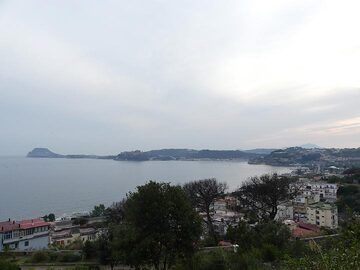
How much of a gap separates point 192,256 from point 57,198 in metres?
51.4

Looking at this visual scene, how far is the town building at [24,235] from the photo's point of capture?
21688 millimetres

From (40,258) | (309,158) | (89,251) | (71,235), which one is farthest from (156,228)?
(309,158)

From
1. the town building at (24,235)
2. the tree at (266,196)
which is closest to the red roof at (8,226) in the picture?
the town building at (24,235)

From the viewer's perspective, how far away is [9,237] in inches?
865

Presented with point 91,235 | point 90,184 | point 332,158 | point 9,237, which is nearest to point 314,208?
point 91,235

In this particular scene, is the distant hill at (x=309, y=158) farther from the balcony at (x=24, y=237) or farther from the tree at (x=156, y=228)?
the tree at (x=156, y=228)

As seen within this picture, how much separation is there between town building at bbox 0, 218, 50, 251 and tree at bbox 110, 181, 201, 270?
546 inches

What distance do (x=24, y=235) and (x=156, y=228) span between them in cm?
1556

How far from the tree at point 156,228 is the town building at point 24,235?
45.5 feet

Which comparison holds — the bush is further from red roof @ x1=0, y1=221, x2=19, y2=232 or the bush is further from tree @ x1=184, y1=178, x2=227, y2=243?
tree @ x1=184, y1=178, x2=227, y2=243

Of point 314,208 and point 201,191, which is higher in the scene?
point 201,191

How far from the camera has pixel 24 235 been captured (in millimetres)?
22672

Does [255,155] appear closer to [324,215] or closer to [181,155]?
[181,155]

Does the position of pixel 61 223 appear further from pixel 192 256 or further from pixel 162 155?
pixel 162 155
